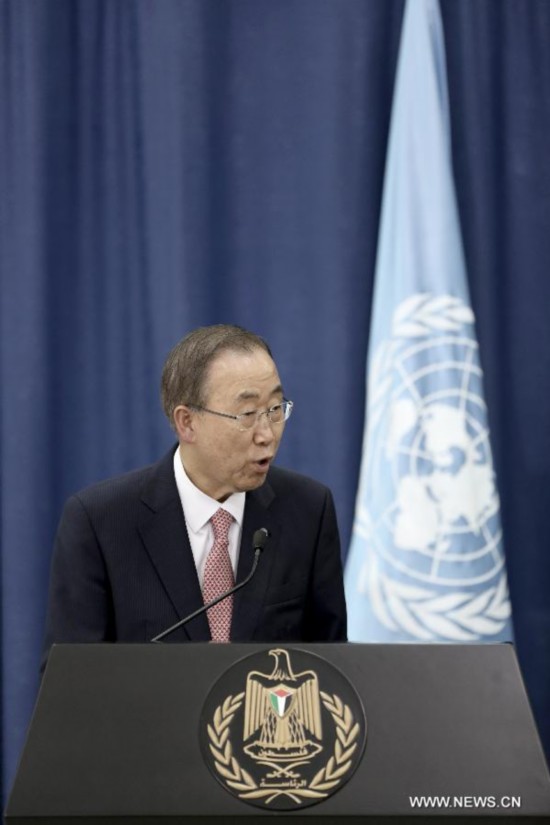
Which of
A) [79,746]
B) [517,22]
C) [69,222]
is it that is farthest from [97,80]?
[79,746]

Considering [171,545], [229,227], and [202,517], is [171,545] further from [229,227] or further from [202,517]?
[229,227]

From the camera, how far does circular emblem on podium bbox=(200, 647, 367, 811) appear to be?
125cm

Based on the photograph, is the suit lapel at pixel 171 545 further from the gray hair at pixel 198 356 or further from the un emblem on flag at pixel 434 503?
the un emblem on flag at pixel 434 503

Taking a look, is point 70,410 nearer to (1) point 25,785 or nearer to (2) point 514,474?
(2) point 514,474

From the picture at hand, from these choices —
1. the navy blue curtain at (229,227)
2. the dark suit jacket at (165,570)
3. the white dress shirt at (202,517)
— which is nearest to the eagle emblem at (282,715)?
the dark suit jacket at (165,570)

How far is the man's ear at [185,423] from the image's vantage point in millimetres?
2061

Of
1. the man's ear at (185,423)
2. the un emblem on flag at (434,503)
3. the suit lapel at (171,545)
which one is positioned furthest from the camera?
the un emblem on flag at (434,503)

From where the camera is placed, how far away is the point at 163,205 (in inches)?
135

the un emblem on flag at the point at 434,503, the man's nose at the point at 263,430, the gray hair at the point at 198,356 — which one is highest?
the gray hair at the point at 198,356

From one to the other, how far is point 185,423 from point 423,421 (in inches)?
55.4

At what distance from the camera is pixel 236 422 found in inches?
78.8

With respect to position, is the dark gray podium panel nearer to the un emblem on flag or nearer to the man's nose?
the man's nose

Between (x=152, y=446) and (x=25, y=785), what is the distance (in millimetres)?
2229

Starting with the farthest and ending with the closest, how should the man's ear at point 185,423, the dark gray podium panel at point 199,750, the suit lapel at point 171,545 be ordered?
the man's ear at point 185,423, the suit lapel at point 171,545, the dark gray podium panel at point 199,750
